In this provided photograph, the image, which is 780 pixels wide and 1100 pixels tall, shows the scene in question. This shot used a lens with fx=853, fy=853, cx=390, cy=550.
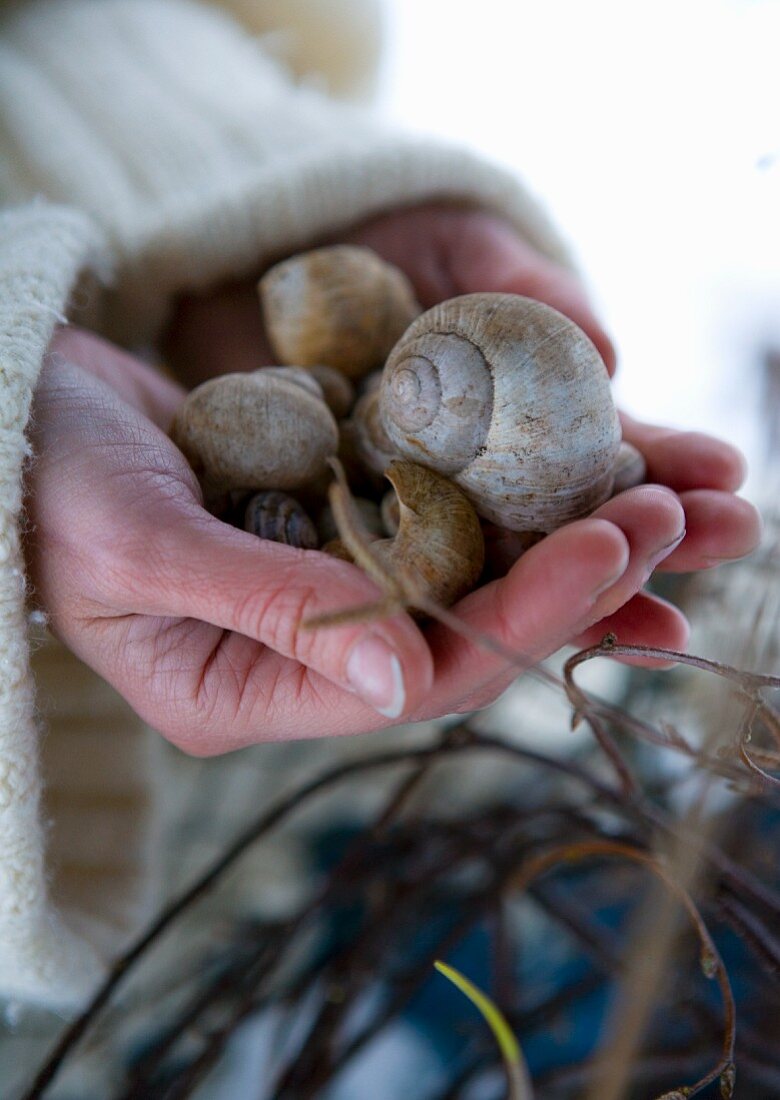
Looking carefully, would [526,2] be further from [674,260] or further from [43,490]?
[43,490]

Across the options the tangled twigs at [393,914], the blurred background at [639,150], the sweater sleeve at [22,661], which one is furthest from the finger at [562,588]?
the blurred background at [639,150]

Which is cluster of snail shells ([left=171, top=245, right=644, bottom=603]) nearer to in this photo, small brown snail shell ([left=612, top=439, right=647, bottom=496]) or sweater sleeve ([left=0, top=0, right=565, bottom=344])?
small brown snail shell ([left=612, top=439, right=647, bottom=496])

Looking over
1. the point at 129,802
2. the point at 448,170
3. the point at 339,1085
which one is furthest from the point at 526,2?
the point at 339,1085

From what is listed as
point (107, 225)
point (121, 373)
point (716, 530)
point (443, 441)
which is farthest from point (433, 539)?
point (107, 225)

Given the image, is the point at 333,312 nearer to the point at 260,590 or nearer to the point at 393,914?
the point at 260,590

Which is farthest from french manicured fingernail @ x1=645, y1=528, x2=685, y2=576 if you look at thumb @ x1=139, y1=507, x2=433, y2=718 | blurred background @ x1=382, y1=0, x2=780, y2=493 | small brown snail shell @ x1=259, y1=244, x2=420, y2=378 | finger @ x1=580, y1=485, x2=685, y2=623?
blurred background @ x1=382, y1=0, x2=780, y2=493

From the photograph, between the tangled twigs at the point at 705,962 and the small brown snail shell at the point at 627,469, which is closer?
the tangled twigs at the point at 705,962

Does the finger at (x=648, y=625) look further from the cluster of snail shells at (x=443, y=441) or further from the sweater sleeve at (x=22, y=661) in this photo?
the sweater sleeve at (x=22, y=661)
